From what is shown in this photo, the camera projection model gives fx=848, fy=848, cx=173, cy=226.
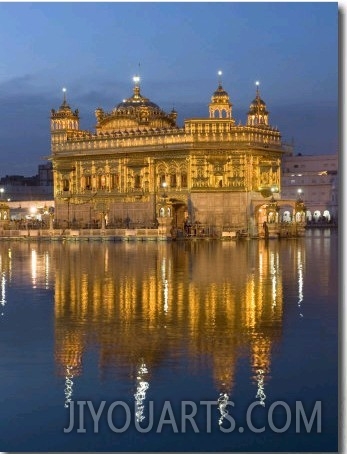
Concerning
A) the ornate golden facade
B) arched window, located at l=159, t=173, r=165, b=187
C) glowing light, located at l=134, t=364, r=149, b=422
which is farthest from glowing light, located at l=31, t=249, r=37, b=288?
arched window, located at l=159, t=173, r=165, b=187

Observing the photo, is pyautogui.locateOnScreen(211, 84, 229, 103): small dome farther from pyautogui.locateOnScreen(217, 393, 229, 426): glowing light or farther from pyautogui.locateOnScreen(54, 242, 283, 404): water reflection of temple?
pyautogui.locateOnScreen(217, 393, 229, 426): glowing light

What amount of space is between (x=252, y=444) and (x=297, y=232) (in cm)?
4760

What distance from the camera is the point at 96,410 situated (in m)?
8.50

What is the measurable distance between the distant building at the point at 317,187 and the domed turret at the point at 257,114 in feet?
76.0

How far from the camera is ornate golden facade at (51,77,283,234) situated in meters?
56.6

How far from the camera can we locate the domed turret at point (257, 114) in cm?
6328

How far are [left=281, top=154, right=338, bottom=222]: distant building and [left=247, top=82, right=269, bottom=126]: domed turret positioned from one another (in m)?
23.2

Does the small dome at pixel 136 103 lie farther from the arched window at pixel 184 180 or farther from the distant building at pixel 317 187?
→ the distant building at pixel 317 187

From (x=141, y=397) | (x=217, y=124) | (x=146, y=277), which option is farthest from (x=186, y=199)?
(x=141, y=397)

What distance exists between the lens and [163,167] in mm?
58844

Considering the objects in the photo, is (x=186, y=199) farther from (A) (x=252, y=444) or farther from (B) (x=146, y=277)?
(A) (x=252, y=444)

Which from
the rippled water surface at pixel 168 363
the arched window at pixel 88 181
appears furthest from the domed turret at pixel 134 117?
the rippled water surface at pixel 168 363

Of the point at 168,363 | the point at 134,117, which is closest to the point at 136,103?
the point at 134,117

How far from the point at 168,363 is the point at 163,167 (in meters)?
48.7
